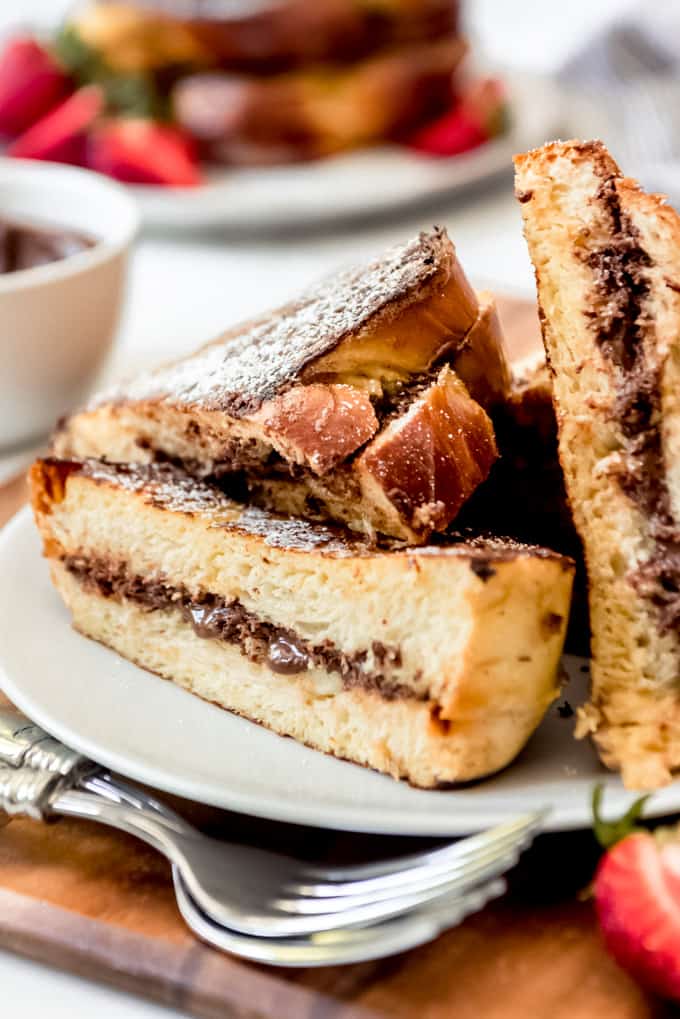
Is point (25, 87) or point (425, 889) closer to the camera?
point (425, 889)

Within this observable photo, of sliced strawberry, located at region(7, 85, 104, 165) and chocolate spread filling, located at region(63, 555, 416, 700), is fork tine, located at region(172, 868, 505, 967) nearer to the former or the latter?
chocolate spread filling, located at region(63, 555, 416, 700)

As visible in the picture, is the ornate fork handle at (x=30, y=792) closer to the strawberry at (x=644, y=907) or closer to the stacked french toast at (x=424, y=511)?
the stacked french toast at (x=424, y=511)

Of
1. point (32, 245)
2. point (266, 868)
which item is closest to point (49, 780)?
point (266, 868)

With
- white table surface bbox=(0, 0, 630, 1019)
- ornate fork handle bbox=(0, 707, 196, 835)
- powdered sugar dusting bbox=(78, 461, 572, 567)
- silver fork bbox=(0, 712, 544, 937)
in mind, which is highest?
powdered sugar dusting bbox=(78, 461, 572, 567)

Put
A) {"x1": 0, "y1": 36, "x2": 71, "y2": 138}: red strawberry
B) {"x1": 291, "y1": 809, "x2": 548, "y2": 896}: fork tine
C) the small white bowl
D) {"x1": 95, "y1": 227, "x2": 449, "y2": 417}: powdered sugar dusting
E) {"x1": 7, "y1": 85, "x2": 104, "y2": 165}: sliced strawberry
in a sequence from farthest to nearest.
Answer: {"x1": 0, "y1": 36, "x2": 71, "y2": 138}: red strawberry → {"x1": 7, "y1": 85, "x2": 104, "y2": 165}: sliced strawberry → the small white bowl → {"x1": 95, "y1": 227, "x2": 449, "y2": 417}: powdered sugar dusting → {"x1": 291, "y1": 809, "x2": 548, "y2": 896}: fork tine

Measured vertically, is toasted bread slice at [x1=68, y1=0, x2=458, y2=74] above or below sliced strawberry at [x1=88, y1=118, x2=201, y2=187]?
above

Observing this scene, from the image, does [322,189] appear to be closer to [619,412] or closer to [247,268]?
[247,268]

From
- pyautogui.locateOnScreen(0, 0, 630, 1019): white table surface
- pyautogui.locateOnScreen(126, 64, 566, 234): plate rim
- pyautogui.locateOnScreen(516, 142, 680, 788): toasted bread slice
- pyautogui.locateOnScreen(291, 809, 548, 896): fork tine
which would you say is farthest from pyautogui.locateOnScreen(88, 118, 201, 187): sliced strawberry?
pyautogui.locateOnScreen(291, 809, 548, 896): fork tine
